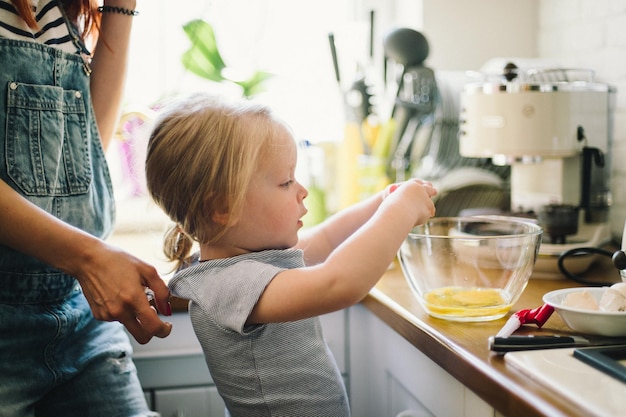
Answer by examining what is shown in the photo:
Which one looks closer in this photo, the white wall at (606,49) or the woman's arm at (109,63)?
the woman's arm at (109,63)

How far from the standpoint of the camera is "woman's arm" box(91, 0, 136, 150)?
46.2 inches

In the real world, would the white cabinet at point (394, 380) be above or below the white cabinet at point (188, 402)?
above

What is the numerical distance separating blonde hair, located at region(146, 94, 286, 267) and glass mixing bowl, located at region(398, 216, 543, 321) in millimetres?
→ 302

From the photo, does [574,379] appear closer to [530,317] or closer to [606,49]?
[530,317]

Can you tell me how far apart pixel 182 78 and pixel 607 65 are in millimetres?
1111

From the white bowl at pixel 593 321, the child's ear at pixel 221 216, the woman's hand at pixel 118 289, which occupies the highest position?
the child's ear at pixel 221 216

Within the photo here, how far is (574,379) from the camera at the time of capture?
0.74 meters

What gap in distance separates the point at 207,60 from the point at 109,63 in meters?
0.71

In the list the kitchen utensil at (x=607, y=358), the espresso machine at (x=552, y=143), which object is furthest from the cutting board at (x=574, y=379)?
the espresso machine at (x=552, y=143)

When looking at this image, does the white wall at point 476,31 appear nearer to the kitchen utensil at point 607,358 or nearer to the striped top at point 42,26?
the striped top at point 42,26

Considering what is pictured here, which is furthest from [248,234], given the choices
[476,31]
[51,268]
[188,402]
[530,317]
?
[476,31]

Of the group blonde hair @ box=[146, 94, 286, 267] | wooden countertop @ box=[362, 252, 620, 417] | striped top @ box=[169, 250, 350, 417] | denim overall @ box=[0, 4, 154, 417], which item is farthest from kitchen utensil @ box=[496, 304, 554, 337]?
denim overall @ box=[0, 4, 154, 417]

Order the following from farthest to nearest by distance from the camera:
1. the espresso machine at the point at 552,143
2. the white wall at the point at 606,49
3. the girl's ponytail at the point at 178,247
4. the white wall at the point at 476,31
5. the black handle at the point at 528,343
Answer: the white wall at the point at 476,31, the white wall at the point at 606,49, the espresso machine at the point at 552,143, the girl's ponytail at the point at 178,247, the black handle at the point at 528,343

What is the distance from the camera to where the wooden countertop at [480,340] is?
73cm
